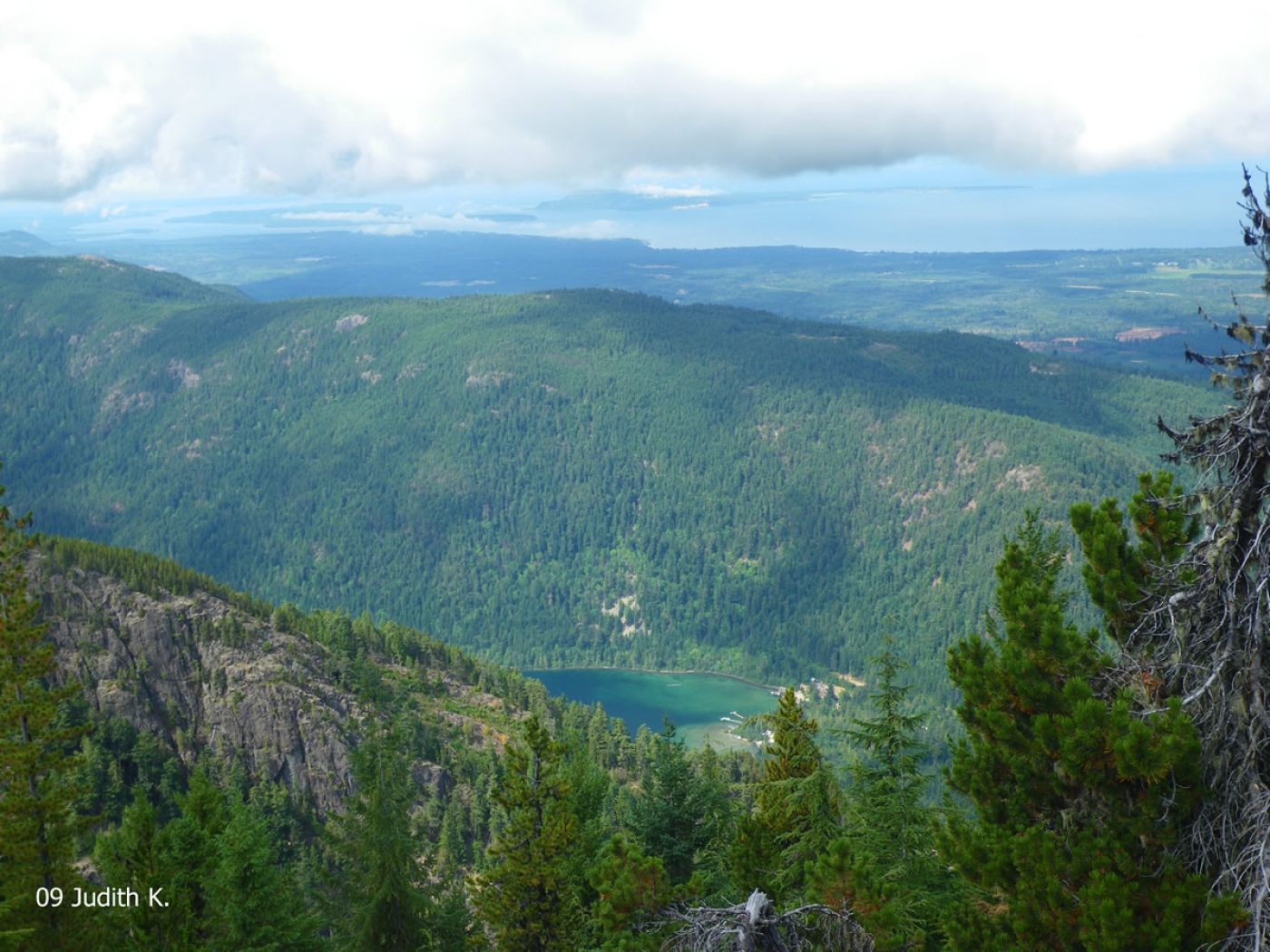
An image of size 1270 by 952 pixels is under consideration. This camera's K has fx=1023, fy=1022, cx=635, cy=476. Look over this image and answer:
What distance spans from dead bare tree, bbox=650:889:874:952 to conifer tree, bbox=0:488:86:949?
23788 millimetres

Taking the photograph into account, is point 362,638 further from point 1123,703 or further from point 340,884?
point 1123,703

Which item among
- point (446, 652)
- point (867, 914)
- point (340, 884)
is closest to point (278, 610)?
point (446, 652)

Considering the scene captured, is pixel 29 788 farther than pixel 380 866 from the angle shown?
No

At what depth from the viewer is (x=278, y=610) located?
478 ft

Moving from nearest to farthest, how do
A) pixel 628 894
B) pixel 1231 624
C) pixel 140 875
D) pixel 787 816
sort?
pixel 1231 624 < pixel 628 894 < pixel 140 875 < pixel 787 816

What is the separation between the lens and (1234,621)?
59.4ft

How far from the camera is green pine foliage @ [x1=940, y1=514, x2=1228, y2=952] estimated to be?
18.7 meters

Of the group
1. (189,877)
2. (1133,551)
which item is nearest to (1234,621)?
(1133,551)

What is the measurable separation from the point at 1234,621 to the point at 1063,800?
237 inches

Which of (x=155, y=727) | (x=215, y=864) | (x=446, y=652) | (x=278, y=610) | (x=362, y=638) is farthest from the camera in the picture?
(x=446, y=652)

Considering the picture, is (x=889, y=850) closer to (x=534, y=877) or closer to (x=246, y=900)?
(x=534, y=877)

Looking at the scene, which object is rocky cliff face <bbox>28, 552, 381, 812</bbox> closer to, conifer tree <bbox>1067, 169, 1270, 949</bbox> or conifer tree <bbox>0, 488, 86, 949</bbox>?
conifer tree <bbox>0, 488, 86, 949</bbox>

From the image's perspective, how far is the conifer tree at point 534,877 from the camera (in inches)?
1540

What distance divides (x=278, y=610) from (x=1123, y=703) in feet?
461
